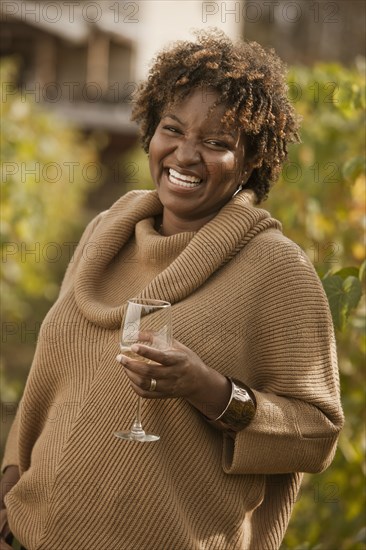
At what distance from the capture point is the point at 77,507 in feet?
8.41

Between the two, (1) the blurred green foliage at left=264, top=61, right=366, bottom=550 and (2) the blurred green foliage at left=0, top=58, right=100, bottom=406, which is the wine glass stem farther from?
(2) the blurred green foliage at left=0, top=58, right=100, bottom=406

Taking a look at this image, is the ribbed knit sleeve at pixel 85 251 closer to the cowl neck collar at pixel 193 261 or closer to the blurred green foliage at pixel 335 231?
the cowl neck collar at pixel 193 261

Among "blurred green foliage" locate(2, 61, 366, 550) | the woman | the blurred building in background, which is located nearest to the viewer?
the woman

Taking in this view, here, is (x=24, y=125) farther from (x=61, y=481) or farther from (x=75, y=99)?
(x=75, y=99)

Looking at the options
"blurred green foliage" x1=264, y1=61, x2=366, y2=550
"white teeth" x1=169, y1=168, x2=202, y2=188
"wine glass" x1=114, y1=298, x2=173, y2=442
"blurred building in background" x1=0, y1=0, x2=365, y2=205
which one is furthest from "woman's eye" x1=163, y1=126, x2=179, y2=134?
"blurred building in background" x1=0, y1=0, x2=365, y2=205

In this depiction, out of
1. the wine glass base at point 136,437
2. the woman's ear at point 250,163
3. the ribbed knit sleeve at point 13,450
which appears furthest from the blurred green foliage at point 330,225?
the ribbed knit sleeve at point 13,450

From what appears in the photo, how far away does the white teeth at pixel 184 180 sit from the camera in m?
2.71

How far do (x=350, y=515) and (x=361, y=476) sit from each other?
0.20 metres

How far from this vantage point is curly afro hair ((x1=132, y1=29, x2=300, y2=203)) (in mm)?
2697

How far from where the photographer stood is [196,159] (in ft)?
8.77

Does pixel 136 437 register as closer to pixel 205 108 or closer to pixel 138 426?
pixel 138 426

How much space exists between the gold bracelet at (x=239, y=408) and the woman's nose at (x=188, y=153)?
0.63 metres

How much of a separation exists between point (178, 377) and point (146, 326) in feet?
0.47

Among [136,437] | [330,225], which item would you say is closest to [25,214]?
[330,225]
